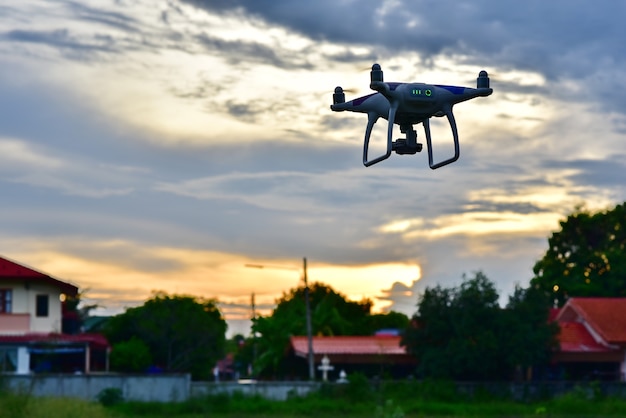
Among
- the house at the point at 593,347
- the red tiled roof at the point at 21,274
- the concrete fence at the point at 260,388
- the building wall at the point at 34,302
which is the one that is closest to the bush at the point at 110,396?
the concrete fence at the point at 260,388

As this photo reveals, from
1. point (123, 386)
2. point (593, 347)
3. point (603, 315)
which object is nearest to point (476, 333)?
point (593, 347)

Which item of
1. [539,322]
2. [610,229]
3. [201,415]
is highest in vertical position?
[610,229]

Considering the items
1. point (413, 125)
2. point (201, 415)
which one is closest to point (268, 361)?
point (201, 415)

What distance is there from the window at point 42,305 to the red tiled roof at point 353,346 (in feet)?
42.6

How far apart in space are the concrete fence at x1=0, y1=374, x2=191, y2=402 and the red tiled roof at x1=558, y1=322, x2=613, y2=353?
20.0 meters

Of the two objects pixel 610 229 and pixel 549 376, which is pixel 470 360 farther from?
pixel 610 229

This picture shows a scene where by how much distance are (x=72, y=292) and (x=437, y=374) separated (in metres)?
19.4

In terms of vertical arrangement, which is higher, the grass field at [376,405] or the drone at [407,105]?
the drone at [407,105]

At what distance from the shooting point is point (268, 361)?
6669 cm

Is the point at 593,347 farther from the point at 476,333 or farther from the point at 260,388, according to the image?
the point at 260,388

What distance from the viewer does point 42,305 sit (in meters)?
58.4

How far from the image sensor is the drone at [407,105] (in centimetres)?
831

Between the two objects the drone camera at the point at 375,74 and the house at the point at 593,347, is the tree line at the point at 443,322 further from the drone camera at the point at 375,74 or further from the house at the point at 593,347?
the drone camera at the point at 375,74

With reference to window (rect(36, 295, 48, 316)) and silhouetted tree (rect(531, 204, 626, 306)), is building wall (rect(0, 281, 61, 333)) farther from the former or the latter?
silhouetted tree (rect(531, 204, 626, 306))
